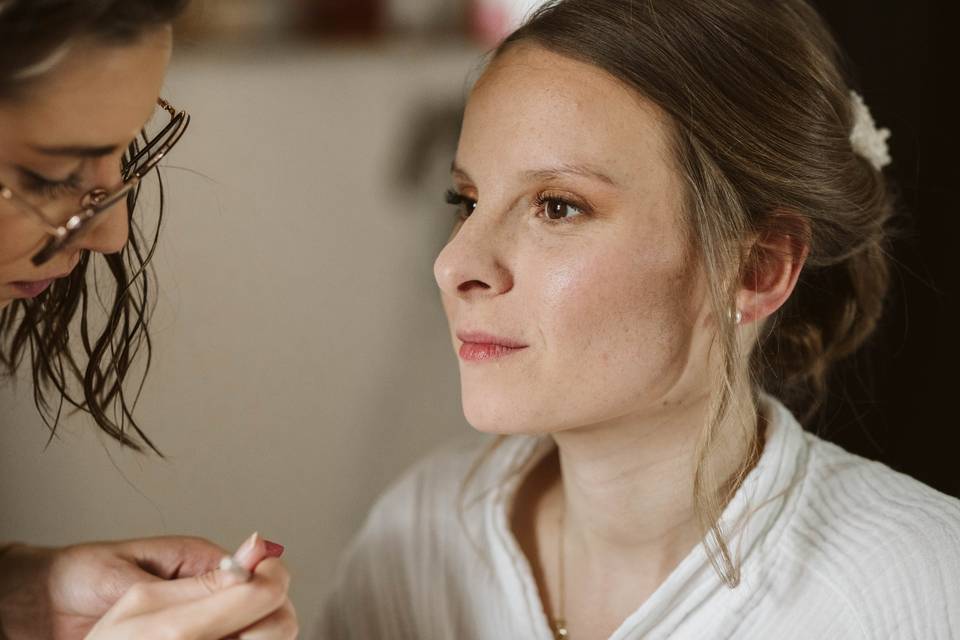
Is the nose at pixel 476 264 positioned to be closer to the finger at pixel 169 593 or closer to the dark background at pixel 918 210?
the finger at pixel 169 593

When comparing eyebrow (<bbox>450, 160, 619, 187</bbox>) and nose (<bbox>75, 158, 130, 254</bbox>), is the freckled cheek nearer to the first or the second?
eyebrow (<bbox>450, 160, 619, 187</bbox>)

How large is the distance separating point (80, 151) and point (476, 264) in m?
0.42

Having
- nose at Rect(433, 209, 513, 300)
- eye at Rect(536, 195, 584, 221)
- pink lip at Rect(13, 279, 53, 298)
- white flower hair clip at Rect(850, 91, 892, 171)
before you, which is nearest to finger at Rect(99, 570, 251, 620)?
pink lip at Rect(13, 279, 53, 298)

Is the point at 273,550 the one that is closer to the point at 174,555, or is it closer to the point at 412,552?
the point at 174,555

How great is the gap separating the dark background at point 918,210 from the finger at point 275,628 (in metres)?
0.85

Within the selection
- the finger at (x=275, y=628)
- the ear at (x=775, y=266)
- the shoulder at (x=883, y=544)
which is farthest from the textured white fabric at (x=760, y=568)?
the finger at (x=275, y=628)

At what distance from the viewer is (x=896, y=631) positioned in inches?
42.1

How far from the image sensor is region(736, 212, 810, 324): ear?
116 cm

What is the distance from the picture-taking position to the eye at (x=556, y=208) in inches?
43.4

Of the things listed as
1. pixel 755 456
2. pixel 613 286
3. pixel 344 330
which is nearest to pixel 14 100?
pixel 613 286

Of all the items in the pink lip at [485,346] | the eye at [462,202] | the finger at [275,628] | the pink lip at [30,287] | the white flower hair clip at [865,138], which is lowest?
the finger at [275,628]

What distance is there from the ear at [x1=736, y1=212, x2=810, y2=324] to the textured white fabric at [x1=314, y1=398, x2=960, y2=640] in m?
0.17

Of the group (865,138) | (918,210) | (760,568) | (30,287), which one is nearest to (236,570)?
(30,287)

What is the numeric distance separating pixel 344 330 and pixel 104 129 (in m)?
1.91
